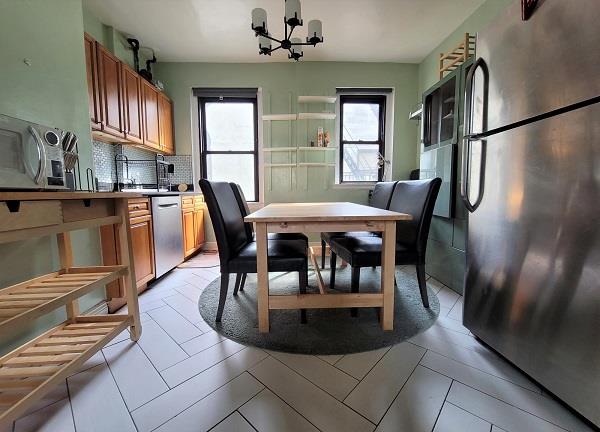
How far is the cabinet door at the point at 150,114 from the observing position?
2.97 metres

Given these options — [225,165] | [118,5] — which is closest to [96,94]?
[118,5]

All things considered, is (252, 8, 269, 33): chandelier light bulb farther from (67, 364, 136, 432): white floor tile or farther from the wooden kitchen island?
(67, 364, 136, 432): white floor tile

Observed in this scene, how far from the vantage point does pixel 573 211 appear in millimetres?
912

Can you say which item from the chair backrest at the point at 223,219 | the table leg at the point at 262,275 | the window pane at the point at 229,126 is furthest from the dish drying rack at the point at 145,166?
the table leg at the point at 262,275

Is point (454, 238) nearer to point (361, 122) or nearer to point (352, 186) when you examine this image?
point (352, 186)

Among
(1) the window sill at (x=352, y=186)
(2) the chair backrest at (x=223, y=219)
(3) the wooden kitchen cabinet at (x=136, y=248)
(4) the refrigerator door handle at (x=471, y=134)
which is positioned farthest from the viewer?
(1) the window sill at (x=352, y=186)

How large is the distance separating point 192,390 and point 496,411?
1270 millimetres

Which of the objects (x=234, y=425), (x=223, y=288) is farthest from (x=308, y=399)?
(x=223, y=288)

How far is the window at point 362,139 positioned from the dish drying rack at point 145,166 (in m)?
2.63

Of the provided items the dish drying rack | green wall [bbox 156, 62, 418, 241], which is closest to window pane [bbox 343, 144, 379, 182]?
green wall [bbox 156, 62, 418, 241]

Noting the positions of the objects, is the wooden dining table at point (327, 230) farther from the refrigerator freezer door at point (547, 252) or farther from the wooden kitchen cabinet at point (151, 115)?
the wooden kitchen cabinet at point (151, 115)

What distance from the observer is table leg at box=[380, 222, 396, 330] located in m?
1.47

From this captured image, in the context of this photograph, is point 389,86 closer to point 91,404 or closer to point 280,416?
point 280,416

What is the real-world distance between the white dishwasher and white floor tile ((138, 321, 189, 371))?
96 cm
